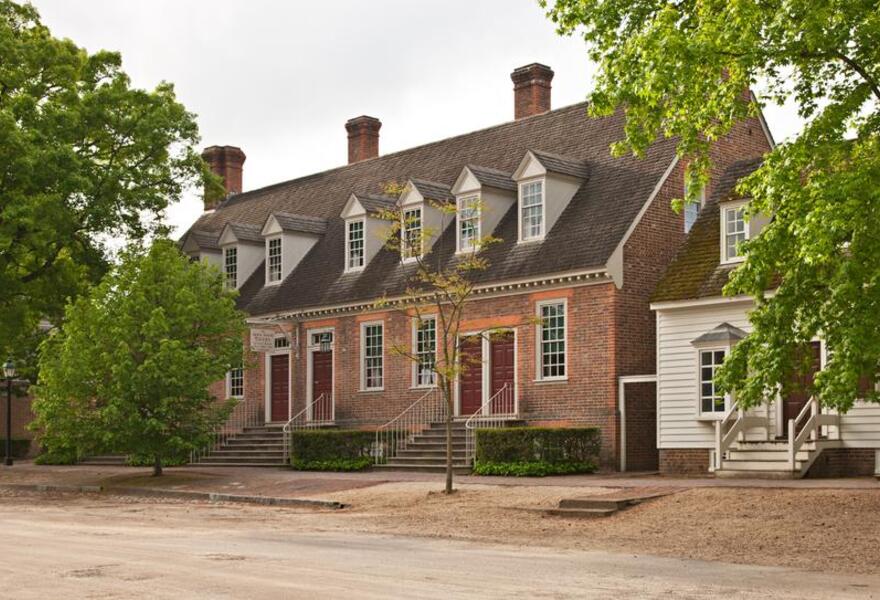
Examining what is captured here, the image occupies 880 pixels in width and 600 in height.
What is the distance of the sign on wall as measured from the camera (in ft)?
113

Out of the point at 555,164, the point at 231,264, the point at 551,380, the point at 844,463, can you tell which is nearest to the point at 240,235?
the point at 231,264

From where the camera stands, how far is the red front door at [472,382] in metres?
30.7

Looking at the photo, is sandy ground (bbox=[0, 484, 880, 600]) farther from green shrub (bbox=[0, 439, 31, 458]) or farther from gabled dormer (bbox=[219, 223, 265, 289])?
green shrub (bbox=[0, 439, 31, 458])

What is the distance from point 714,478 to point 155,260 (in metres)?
13.9

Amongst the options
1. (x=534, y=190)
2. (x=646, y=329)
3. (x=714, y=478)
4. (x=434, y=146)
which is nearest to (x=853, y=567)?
(x=714, y=478)

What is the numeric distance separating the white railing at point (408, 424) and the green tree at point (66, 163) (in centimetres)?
941

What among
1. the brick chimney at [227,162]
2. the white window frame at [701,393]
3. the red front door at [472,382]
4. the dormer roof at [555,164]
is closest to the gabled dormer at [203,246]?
the brick chimney at [227,162]

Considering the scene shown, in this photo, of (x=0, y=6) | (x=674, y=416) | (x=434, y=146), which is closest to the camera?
(x=674, y=416)

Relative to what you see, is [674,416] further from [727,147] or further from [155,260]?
[155,260]

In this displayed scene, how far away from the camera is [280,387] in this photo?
3691cm

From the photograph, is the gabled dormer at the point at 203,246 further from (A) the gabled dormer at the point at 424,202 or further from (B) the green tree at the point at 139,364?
(B) the green tree at the point at 139,364

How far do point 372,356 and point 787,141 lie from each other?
19272 millimetres

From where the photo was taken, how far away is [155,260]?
29.3 meters

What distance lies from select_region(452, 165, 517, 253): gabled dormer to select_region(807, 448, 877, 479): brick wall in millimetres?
10707
